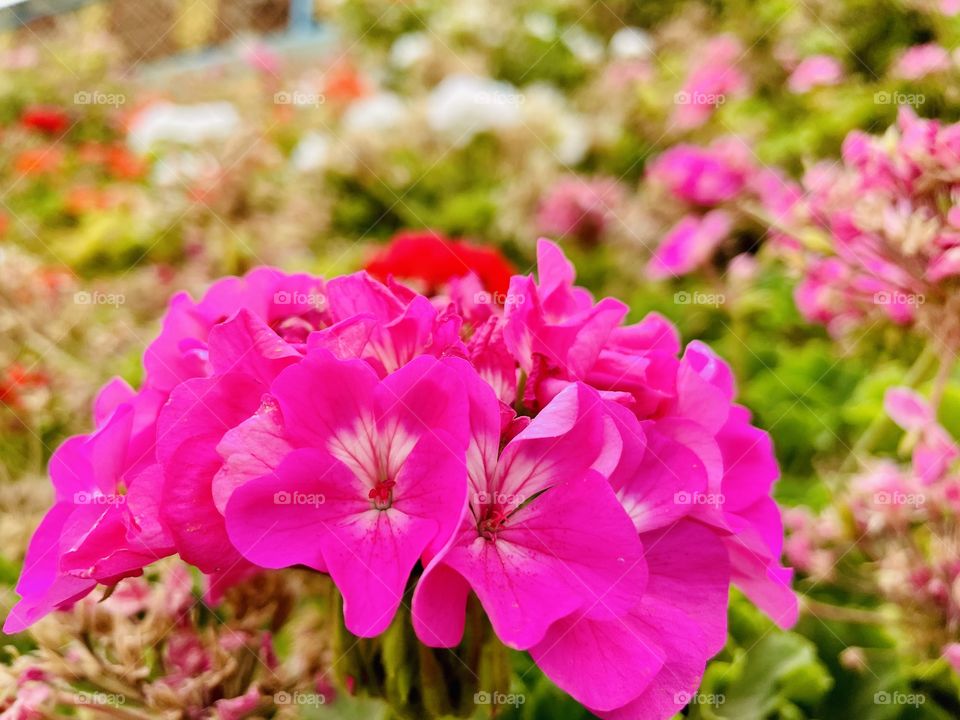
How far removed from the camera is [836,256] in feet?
2.79

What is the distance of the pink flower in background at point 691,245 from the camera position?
1.37 meters

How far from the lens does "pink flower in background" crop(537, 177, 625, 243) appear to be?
76.5 inches

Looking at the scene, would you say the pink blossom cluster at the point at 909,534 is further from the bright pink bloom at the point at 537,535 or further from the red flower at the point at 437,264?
the red flower at the point at 437,264

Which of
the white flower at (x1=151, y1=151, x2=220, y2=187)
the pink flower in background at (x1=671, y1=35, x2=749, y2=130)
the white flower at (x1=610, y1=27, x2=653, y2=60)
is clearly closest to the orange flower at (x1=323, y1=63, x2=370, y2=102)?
the white flower at (x1=151, y1=151, x2=220, y2=187)

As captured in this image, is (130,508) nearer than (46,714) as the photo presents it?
Yes

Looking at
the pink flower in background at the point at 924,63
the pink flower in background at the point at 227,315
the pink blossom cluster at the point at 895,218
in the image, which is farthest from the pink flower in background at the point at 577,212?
the pink flower in background at the point at 227,315

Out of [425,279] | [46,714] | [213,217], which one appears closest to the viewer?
[46,714]

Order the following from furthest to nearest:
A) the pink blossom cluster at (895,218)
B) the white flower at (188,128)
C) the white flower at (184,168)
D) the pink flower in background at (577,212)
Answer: the white flower at (188,128) < the white flower at (184,168) < the pink flower in background at (577,212) < the pink blossom cluster at (895,218)

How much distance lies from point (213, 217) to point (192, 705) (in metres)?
1.65

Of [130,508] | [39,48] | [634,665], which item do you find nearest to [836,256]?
[634,665]

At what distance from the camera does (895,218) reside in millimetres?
724

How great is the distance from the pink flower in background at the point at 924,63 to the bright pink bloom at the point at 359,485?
1061mm

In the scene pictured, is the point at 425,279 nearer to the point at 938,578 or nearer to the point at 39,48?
the point at 938,578

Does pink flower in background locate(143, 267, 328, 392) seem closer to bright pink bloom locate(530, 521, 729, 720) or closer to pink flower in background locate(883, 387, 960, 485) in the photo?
bright pink bloom locate(530, 521, 729, 720)
